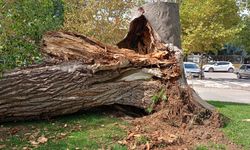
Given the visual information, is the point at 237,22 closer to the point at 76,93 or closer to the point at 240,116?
the point at 240,116

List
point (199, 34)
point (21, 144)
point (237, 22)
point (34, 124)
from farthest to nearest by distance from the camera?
point (237, 22) → point (199, 34) → point (34, 124) → point (21, 144)

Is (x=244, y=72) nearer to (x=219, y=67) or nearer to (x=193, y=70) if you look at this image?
(x=193, y=70)

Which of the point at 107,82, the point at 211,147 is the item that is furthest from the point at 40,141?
the point at 211,147

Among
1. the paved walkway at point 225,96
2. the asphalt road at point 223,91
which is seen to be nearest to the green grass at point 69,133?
the asphalt road at point 223,91

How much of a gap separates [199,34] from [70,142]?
64.9ft

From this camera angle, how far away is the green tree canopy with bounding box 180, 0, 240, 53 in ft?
80.0

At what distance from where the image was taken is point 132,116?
7957 millimetres

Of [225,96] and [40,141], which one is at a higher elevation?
[40,141]

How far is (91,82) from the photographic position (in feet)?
24.7

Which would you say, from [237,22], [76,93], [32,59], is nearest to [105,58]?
[76,93]

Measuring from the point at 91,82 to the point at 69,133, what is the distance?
56.0 inches

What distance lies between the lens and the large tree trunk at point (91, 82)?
23.3 feet

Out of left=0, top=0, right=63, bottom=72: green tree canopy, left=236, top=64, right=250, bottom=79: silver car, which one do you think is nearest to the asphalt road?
left=0, top=0, right=63, bottom=72: green tree canopy

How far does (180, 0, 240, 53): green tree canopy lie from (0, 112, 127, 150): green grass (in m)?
18.0
